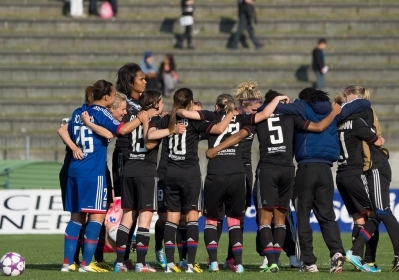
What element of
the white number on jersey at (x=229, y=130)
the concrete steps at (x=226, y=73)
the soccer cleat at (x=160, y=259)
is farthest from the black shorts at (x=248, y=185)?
the concrete steps at (x=226, y=73)

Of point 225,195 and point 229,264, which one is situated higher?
point 225,195

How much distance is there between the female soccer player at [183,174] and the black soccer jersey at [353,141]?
1.58m

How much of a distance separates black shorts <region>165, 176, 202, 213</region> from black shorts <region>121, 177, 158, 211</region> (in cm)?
17

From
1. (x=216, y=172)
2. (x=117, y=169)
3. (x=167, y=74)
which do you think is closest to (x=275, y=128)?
(x=216, y=172)

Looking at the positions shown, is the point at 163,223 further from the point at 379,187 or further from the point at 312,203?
the point at 379,187

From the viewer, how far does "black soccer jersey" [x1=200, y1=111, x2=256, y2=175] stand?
12062mm

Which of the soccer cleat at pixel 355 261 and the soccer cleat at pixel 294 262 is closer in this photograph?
the soccer cleat at pixel 355 261

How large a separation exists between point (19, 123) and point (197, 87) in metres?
4.81

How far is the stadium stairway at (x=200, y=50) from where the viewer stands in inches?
1048

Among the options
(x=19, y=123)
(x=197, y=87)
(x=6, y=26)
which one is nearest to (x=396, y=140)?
(x=197, y=87)

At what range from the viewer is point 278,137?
12062 millimetres

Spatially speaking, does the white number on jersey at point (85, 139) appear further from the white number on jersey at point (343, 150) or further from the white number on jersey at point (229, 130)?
the white number on jersey at point (343, 150)

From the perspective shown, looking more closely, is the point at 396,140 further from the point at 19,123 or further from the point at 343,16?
the point at 19,123

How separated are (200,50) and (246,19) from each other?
5.26 feet
